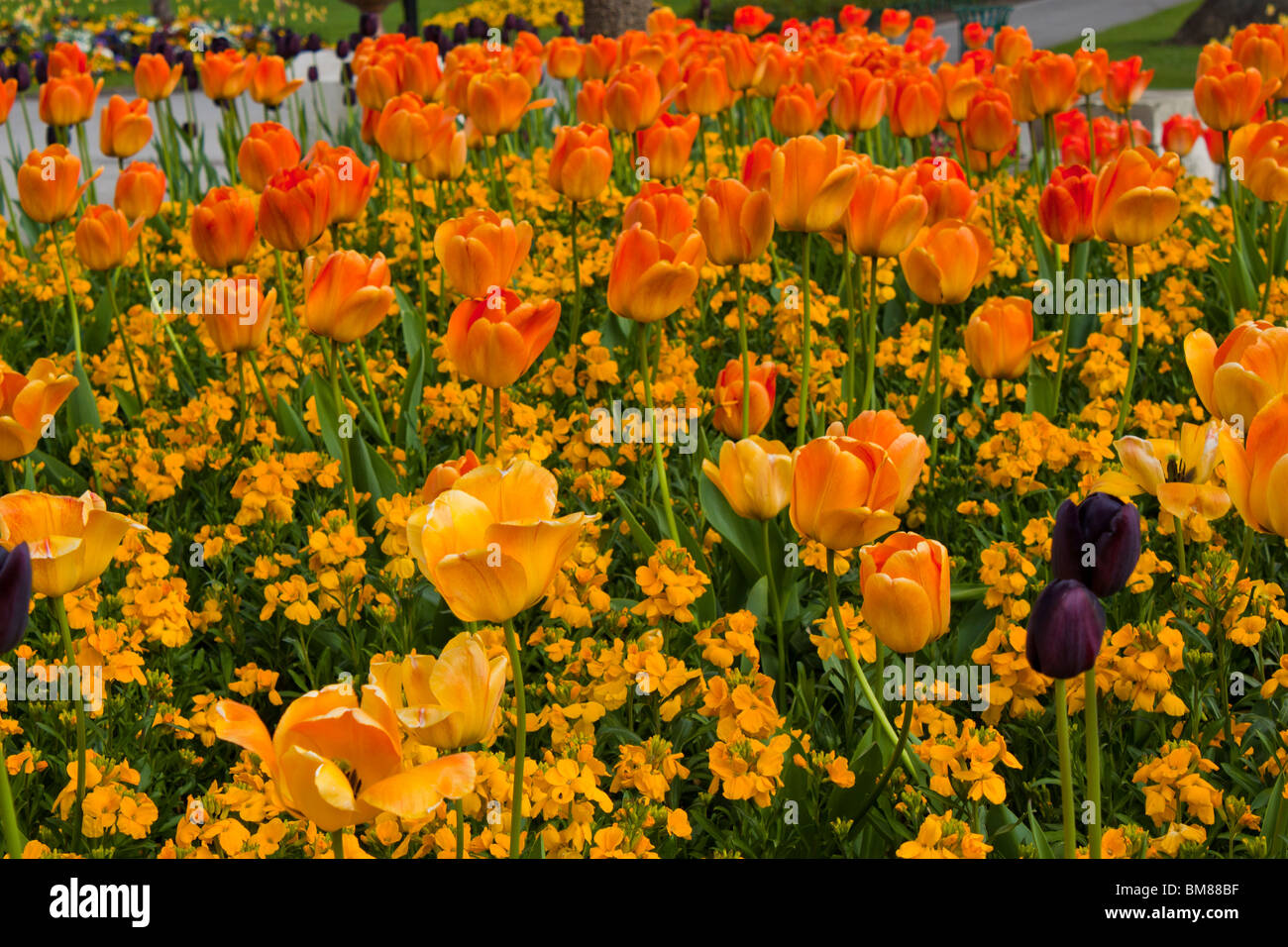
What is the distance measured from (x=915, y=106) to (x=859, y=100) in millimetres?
194

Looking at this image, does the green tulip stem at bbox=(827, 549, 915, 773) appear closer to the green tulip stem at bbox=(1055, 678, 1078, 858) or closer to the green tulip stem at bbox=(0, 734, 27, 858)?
the green tulip stem at bbox=(1055, 678, 1078, 858)

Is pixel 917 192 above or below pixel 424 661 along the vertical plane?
above

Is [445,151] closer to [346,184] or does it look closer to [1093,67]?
[346,184]

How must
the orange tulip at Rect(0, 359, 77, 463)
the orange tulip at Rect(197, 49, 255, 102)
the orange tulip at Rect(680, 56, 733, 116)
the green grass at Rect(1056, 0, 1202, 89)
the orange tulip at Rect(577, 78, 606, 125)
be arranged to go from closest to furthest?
the orange tulip at Rect(0, 359, 77, 463), the orange tulip at Rect(577, 78, 606, 125), the orange tulip at Rect(680, 56, 733, 116), the orange tulip at Rect(197, 49, 255, 102), the green grass at Rect(1056, 0, 1202, 89)

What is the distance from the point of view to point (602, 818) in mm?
1994

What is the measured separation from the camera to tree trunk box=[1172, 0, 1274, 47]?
59.8ft

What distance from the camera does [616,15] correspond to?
8.98 metres

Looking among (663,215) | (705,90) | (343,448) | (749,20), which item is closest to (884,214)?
(663,215)

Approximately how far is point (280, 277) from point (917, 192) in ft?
5.98

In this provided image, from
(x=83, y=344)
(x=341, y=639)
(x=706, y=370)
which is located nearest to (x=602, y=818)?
(x=341, y=639)

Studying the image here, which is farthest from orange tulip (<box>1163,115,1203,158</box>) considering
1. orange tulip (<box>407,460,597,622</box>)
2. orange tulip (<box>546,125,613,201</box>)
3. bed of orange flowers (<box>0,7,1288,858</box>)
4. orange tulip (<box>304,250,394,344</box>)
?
orange tulip (<box>407,460,597,622</box>)

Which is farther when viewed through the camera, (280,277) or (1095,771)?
→ (280,277)
